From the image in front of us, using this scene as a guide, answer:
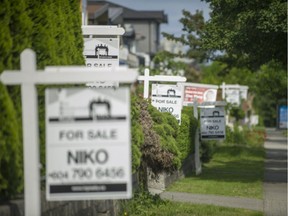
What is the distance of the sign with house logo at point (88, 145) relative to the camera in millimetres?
6504

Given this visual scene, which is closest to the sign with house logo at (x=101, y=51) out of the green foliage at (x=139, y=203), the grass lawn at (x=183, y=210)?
the green foliage at (x=139, y=203)

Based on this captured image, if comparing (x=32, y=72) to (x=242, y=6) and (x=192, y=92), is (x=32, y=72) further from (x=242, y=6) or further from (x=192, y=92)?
(x=192, y=92)

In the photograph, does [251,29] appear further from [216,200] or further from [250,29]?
[216,200]

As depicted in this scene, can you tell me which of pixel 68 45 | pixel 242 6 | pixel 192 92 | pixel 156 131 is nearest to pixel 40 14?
pixel 68 45

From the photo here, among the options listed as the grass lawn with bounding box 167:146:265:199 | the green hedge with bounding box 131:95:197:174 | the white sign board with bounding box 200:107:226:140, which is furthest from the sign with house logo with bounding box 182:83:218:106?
the green hedge with bounding box 131:95:197:174

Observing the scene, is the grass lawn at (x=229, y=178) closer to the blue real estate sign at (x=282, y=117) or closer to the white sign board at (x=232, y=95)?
the white sign board at (x=232, y=95)

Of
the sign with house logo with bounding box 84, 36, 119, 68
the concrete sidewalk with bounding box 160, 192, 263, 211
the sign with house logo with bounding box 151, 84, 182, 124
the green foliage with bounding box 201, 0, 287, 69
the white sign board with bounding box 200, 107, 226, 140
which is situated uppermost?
the green foliage with bounding box 201, 0, 287, 69

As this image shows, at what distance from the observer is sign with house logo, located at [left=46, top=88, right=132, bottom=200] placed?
6504mm

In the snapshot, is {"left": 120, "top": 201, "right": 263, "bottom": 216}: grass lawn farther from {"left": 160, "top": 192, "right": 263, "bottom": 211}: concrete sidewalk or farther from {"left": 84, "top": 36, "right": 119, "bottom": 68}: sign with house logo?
{"left": 84, "top": 36, "right": 119, "bottom": 68}: sign with house logo

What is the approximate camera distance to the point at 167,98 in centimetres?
1894

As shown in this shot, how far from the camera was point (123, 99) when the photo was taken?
21.7 feet

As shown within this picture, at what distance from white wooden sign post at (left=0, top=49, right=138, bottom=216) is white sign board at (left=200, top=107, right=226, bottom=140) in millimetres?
18142

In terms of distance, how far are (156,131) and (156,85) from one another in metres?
3.97

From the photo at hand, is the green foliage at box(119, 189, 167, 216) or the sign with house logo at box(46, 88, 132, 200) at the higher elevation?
the sign with house logo at box(46, 88, 132, 200)
